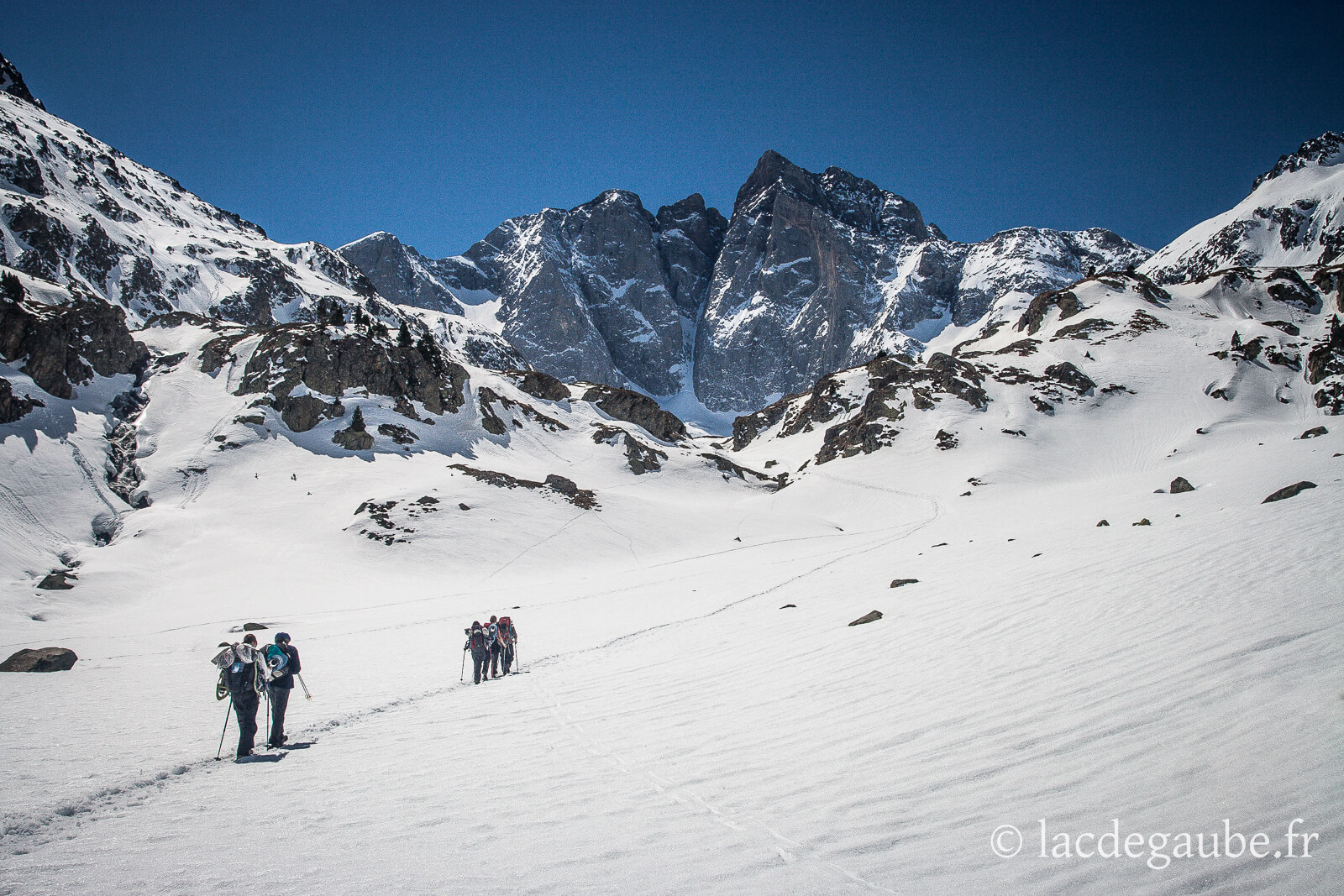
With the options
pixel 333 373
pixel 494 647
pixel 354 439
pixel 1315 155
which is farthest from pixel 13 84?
pixel 1315 155

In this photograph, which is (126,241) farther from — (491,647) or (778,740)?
(778,740)

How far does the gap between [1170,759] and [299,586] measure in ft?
118

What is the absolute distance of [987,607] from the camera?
40.6 ft

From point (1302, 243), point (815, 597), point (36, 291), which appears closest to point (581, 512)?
point (815, 597)

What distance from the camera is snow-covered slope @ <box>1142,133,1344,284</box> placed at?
144 meters

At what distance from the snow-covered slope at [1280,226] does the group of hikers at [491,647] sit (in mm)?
194219

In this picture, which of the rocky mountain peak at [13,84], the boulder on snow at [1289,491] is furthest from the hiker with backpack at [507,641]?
the rocky mountain peak at [13,84]

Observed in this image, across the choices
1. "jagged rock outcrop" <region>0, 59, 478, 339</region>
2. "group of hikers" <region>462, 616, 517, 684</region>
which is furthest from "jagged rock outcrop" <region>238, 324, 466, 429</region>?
"group of hikers" <region>462, 616, 517, 684</region>

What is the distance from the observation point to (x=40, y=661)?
1496 centimetres

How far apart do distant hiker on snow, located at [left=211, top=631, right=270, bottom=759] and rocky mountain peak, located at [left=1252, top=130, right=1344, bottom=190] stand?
10340 inches

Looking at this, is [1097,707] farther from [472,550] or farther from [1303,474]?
[472,550]

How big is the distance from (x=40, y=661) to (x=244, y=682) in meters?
11.3

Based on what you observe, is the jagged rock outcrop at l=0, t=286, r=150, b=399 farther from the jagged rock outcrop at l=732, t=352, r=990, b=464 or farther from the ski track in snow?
the jagged rock outcrop at l=732, t=352, r=990, b=464

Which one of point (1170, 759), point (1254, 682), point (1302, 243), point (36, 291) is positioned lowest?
point (1170, 759)
